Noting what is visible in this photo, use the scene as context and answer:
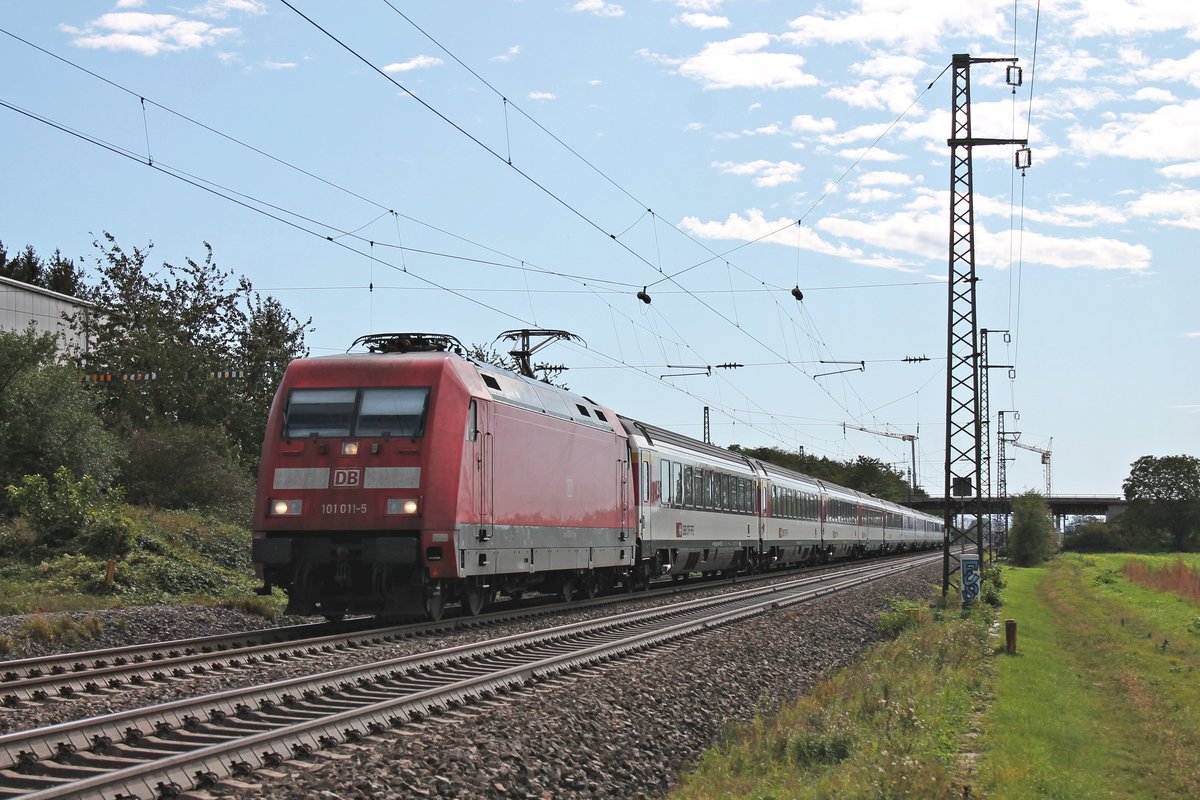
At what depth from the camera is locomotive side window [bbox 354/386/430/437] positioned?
16703 mm

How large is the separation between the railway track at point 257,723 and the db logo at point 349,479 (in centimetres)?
308

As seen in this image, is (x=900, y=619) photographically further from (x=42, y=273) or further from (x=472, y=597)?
(x=42, y=273)

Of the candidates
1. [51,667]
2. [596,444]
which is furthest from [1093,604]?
[51,667]

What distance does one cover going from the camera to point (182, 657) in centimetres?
1267

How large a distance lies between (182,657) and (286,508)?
4.25 meters

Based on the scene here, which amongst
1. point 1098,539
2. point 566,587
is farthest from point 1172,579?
point 1098,539

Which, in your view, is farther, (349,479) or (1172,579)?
(1172,579)

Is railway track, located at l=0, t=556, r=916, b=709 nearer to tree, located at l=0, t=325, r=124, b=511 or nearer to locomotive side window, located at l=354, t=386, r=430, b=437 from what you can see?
locomotive side window, located at l=354, t=386, r=430, b=437

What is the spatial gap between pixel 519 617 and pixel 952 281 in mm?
14474

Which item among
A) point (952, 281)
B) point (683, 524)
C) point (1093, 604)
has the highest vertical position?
point (952, 281)

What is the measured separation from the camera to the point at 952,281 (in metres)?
28.6

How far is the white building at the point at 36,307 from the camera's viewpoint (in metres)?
48.0

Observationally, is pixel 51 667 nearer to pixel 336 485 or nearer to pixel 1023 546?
pixel 336 485

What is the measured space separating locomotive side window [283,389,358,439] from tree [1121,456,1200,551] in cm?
11016
